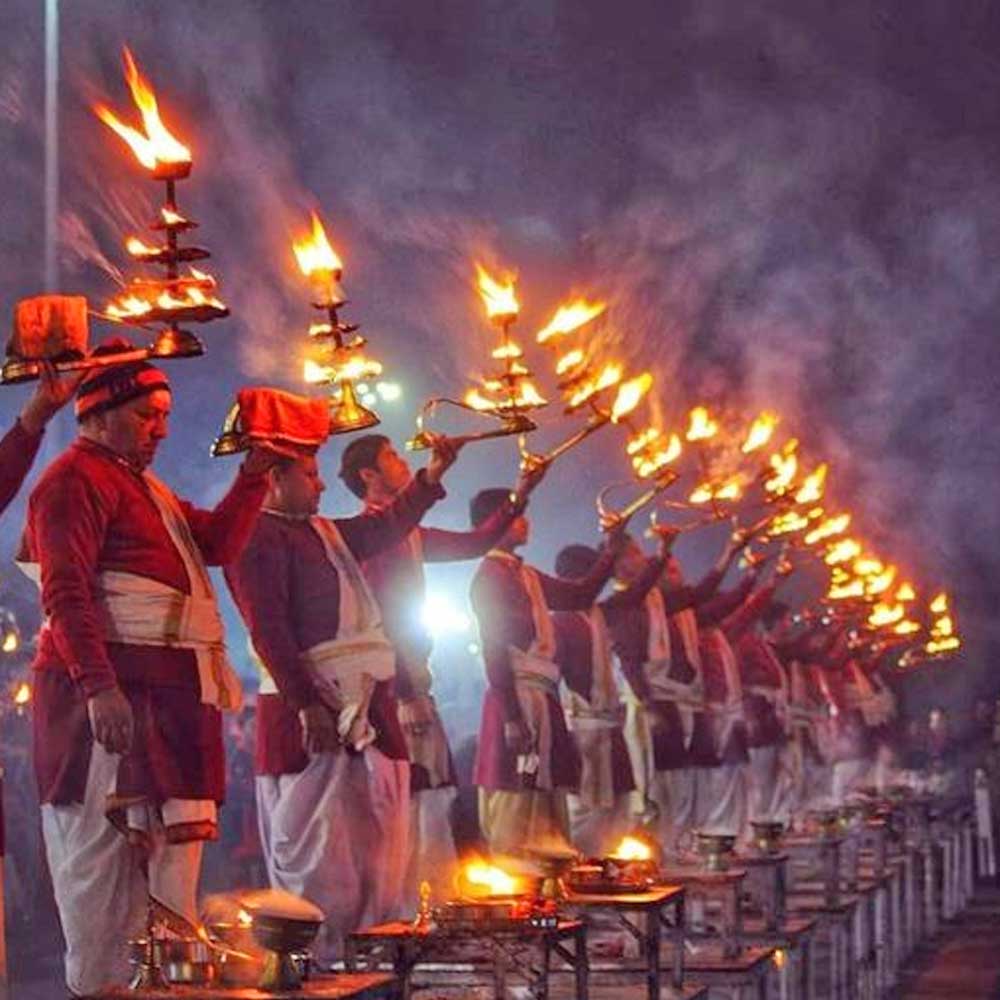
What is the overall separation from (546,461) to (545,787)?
208 cm

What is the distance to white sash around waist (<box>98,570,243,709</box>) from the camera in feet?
21.8

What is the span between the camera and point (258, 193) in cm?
1239

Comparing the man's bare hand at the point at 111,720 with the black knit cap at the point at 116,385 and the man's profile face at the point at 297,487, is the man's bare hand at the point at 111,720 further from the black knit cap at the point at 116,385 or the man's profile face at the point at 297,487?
the man's profile face at the point at 297,487

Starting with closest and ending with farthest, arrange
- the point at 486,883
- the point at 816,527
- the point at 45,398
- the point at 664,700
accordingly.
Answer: the point at 45,398 → the point at 486,883 → the point at 664,700 → the point at 816,527

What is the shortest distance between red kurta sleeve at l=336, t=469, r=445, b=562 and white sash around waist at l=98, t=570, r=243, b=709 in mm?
1649

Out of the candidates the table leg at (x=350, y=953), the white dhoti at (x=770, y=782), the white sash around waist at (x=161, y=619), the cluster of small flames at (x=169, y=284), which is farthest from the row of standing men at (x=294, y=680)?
the white dhoti at (x=770, y=782)

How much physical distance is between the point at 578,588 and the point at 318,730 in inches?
151

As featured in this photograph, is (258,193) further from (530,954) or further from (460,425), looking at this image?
(530,954)

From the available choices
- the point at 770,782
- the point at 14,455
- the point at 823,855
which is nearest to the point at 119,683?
the point at 14,455

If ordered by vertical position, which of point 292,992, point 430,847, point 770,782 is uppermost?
point 770,782

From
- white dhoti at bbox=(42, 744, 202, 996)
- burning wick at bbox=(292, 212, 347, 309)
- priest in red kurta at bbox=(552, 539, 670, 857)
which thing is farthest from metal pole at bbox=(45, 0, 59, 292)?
white dhoti at bbox=(42, 744, 202, 996)

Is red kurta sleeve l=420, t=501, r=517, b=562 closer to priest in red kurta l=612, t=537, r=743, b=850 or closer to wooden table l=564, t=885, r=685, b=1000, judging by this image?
wooden table l=564, t=885, r=685, b=1000

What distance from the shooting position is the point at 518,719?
34.5 ft

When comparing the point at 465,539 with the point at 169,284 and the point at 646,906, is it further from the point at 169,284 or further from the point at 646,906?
the point at 169,284
